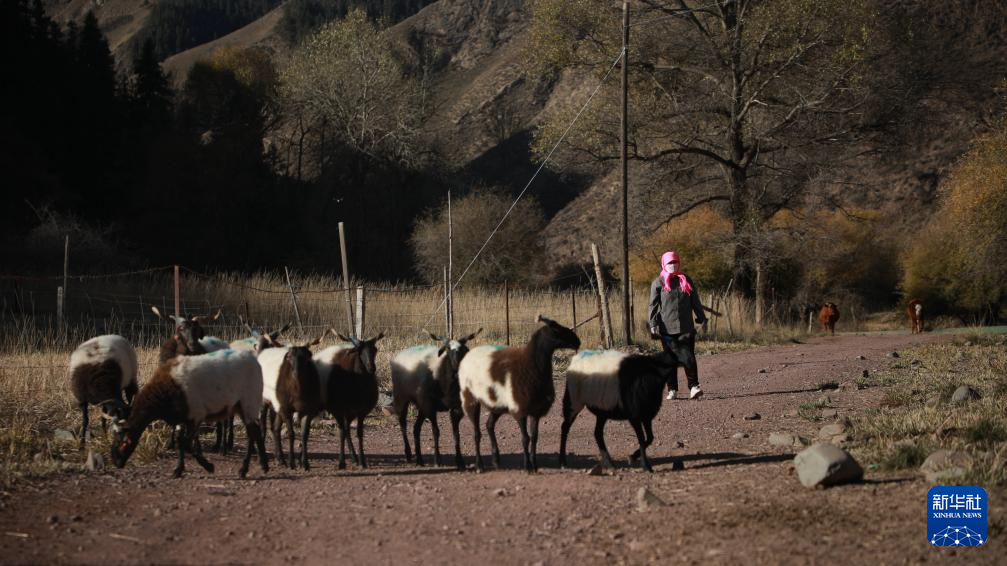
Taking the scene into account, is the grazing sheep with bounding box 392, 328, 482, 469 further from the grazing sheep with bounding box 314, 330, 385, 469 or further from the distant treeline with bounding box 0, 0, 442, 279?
the distant treeline with bounding box 0, 0, 442, 279

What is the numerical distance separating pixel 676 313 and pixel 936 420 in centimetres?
Result: 413

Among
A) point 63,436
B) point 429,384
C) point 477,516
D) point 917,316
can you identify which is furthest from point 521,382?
point 917,316

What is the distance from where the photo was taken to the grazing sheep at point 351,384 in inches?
413

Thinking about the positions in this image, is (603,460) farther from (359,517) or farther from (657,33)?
(657,33)

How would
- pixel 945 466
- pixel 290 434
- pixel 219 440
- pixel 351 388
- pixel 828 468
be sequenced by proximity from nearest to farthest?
pixel 828 468 < pixel 945 466 < pixel 290 434 < pixel 351 388 < pixel 219 440

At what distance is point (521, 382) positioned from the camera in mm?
9562

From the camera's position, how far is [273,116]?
59406 mm

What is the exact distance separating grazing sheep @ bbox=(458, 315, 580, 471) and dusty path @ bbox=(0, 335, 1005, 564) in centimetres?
48

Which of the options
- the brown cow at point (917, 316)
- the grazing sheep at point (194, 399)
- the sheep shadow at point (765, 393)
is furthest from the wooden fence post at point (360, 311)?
the brown cow at point (917, 316)

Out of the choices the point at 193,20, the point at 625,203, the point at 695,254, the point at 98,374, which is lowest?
the point at 98,374

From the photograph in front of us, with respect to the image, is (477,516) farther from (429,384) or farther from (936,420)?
(936,420)

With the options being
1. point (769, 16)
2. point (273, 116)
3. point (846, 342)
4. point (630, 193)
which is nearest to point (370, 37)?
point (273, 116)

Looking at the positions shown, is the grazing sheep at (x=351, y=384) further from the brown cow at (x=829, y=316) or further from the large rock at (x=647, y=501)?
the brown cow at (x=829, y=316)

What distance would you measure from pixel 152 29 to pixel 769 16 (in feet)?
366
